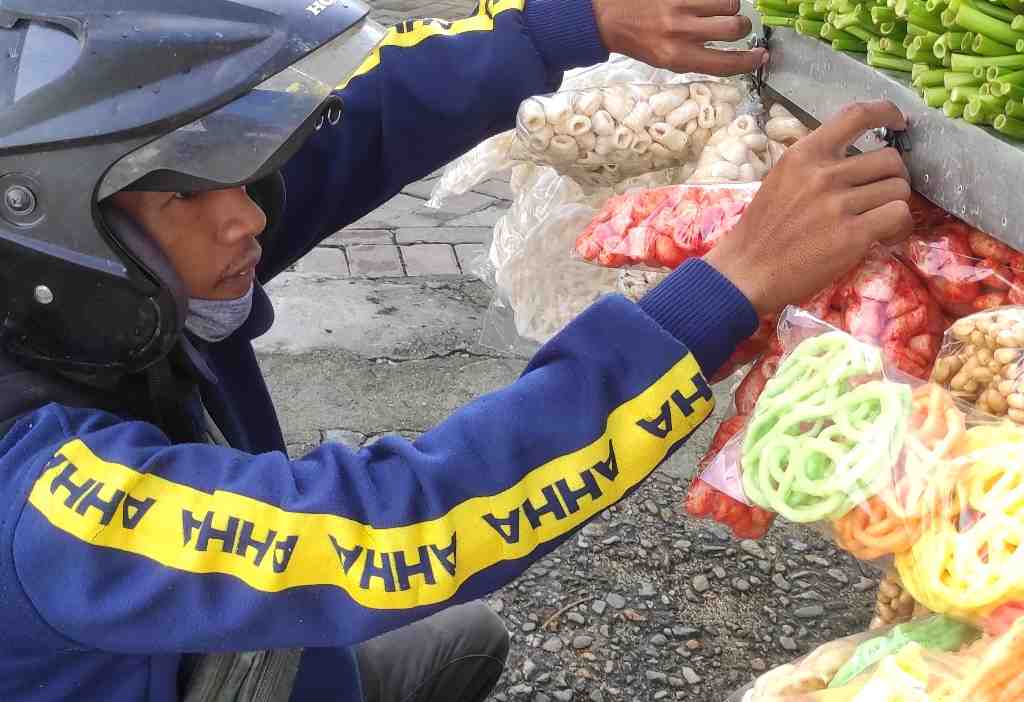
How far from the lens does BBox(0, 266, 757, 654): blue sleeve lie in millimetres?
1104

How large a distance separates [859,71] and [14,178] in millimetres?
884

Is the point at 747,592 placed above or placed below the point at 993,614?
below

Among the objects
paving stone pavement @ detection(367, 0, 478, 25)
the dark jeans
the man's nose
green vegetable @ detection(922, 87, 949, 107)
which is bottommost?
paving stone pavement @ detection(367, 0, 478, 25)

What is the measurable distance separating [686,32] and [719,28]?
43 mm

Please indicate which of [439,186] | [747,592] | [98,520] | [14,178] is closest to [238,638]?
[98,520]

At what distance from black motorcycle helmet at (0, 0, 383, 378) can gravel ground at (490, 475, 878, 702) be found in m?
1.60

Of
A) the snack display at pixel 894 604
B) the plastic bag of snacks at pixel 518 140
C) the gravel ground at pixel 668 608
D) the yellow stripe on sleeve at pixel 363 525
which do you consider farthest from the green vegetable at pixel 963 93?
the gravel ground at pixel 668 608

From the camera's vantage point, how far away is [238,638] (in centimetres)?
113

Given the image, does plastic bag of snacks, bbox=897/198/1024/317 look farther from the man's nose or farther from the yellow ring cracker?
the man's nose

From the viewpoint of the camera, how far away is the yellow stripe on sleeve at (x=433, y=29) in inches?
65.5

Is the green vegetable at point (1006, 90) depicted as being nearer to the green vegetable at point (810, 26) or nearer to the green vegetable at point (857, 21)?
the green vegetable at point (857, 21)

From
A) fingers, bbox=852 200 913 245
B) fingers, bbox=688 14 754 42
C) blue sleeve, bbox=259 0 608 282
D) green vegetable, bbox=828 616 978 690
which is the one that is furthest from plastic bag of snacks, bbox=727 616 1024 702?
blue sleeve, bbox=259 0 608 282

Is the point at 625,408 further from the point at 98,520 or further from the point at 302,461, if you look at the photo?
the point at 98,520

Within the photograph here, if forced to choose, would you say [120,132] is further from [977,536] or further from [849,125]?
[977,536]
